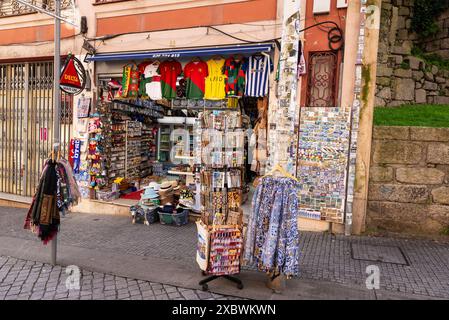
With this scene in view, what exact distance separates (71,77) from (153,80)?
252 centimetres

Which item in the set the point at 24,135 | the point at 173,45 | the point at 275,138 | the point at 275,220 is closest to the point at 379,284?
the point at 275,220

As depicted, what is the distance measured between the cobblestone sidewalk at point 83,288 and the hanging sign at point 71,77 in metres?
2.90

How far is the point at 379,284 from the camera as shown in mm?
4777

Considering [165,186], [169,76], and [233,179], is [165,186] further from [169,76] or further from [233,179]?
[233,179]

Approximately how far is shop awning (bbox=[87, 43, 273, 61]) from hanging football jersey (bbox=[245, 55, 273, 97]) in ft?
0.91

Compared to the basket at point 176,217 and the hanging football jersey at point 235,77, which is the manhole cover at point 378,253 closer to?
the basket at point 176,217

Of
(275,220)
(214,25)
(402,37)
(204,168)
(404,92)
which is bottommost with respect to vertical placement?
(275,220)

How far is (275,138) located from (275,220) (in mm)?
1015

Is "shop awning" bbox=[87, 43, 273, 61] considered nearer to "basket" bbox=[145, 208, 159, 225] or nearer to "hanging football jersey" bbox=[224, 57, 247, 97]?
"hanging football jersey" bbox=[224, 57, 247, 97]

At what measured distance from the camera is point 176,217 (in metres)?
7.65

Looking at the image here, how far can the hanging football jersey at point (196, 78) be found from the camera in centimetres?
797

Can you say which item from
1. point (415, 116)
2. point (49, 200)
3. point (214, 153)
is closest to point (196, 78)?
point (214, 153)

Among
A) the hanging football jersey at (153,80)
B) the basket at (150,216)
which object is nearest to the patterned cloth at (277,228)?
the basket at (150,216)
